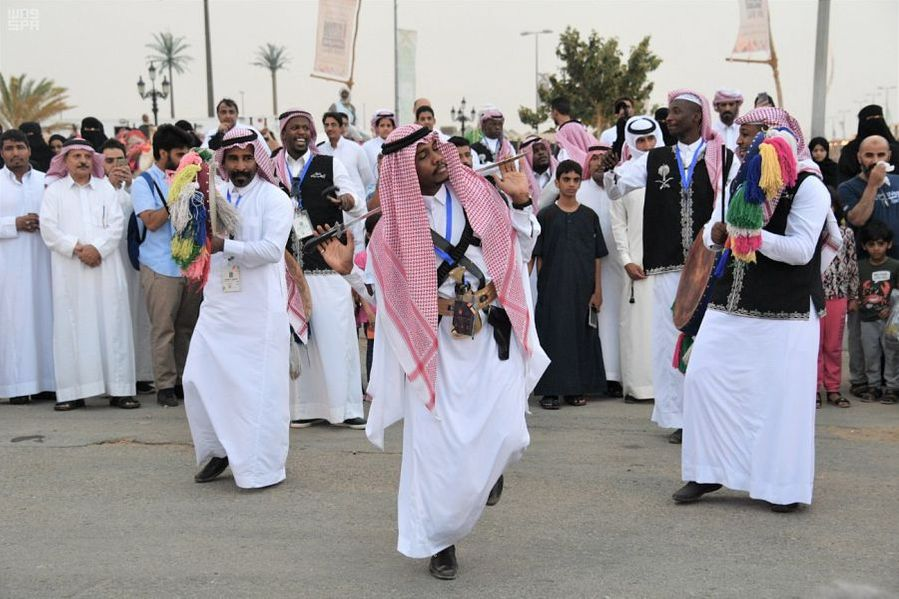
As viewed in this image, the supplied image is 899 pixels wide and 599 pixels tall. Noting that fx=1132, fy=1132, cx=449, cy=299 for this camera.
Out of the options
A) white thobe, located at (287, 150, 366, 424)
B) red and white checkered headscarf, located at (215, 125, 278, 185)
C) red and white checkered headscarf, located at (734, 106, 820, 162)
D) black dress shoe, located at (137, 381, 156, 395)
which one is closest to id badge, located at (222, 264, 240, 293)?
red and white checkered headscarf, located at (215, 125, 278, 185)

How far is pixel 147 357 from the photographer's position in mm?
10781

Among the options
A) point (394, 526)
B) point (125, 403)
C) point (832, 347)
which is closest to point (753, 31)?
point (832, 347)

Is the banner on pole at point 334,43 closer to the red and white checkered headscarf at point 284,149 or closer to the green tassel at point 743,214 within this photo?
the red and white checkered headscarf at point 284,149

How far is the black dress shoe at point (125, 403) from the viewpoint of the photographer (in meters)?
9.77

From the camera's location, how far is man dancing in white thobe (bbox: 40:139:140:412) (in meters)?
9.74

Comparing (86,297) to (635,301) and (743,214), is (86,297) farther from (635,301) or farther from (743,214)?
(743,214)

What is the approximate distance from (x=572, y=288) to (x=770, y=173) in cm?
398

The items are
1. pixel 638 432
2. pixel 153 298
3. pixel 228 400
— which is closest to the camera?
pixel 228 400

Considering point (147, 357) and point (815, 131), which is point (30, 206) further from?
point (815, 131)

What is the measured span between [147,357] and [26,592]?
19.3 ft

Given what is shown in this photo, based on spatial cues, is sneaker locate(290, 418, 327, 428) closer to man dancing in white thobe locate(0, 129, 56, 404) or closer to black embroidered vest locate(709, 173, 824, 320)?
man dancing in white thobe locate(0, 129, 56, 404)

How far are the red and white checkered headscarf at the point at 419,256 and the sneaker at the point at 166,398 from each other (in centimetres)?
497

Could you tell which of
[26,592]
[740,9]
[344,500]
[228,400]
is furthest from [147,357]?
[740,9]

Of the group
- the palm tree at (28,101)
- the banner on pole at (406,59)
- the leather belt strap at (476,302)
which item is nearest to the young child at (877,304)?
the leather belt strap at (476,302)
